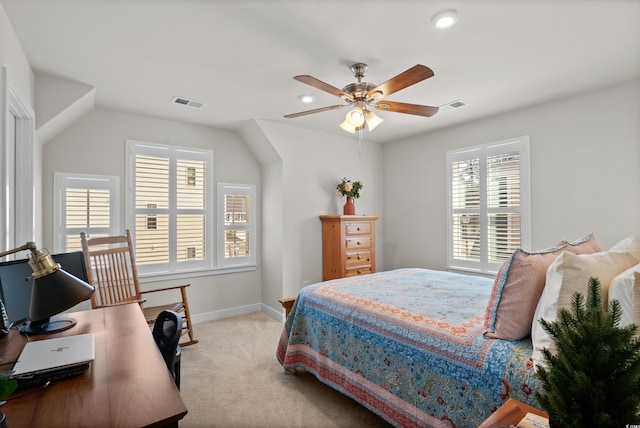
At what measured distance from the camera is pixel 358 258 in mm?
4477

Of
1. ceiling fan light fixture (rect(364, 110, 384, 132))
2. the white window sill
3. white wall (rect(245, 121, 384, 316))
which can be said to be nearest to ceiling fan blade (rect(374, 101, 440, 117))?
ceiling fan light fixture (rect(364, 110, 384, 132))

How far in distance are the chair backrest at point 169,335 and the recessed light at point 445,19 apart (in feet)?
7.21

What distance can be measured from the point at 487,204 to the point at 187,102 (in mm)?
3606

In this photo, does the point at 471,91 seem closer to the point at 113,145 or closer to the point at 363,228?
the point at 363,228

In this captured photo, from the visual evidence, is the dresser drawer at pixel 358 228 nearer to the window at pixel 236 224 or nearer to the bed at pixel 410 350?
the window at pixel 236 224

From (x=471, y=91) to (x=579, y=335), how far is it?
2.91 metres

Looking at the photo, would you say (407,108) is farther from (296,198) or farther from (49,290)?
(49,290)

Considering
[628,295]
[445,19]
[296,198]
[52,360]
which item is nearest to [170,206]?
[296,198]

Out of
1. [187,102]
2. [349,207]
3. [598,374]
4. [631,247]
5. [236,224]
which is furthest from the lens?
[349,207]

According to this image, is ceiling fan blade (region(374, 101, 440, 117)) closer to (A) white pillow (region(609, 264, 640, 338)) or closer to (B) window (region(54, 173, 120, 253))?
(A) white pillow (region(609, 264, 640, 338))

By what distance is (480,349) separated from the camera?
157cm

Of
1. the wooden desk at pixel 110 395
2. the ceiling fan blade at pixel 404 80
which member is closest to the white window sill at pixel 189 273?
the wooden desk at pixel 110 395

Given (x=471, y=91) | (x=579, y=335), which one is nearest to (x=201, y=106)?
(x=471, y=91)

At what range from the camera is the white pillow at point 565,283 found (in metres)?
1.35
